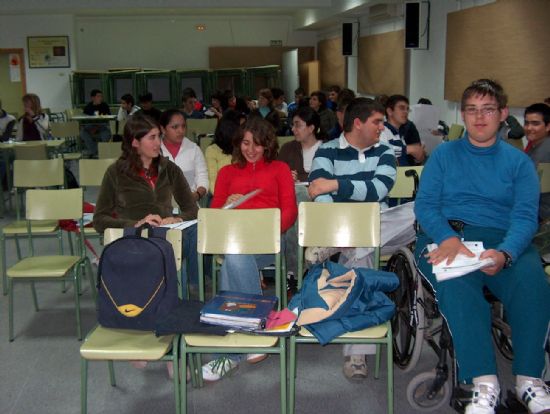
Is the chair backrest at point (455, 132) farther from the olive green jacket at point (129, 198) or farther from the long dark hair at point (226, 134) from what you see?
the olive green jacket at point (129, 198)

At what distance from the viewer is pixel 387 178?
3094mm

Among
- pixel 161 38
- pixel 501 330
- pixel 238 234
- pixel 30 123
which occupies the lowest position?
pixel 501 330

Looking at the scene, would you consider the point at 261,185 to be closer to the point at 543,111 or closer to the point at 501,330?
the point at 501,330

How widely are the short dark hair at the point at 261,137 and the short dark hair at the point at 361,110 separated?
0.45 metres

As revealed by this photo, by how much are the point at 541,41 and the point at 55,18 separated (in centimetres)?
1038

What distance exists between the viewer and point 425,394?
252 cm

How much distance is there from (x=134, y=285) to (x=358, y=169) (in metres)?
1.32

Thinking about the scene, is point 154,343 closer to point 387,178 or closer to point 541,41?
point 387,178

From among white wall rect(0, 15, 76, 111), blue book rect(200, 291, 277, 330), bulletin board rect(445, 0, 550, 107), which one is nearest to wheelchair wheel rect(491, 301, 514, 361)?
blue book rect(200, 291, 277, 330)

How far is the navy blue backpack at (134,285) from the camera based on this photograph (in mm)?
2480

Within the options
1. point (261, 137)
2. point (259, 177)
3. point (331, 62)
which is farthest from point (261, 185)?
point (331, 62)

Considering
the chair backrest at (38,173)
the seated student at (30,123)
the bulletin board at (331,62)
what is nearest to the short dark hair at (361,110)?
the chair backrest at (38,173)

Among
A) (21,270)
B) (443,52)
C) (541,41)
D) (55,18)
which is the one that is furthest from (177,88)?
(21,270)

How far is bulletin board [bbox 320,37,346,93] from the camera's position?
12.8 m
